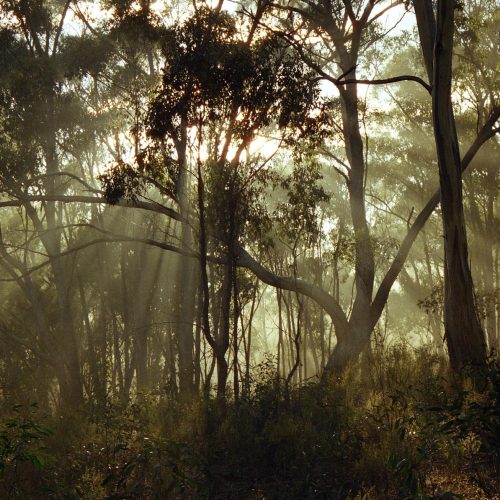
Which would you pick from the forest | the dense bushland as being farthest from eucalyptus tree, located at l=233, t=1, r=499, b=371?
the dense bushland

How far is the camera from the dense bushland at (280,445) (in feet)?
17.0

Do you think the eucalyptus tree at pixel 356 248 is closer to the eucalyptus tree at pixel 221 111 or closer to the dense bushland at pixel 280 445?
the eucalyptus tree at pixel 221 111

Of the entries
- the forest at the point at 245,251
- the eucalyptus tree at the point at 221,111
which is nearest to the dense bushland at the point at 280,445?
the forest at the point at 245,251

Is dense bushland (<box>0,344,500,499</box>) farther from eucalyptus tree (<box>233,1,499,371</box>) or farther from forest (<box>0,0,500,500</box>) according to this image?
eucalyptus tree (<box>233,1,499,371</box>)

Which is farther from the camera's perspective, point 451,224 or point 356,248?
point 356,248

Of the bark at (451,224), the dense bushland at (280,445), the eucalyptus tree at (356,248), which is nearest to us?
the dense bushland at (280,445)

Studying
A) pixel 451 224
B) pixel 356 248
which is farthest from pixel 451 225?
pixel 356 248

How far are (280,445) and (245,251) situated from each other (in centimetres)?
599

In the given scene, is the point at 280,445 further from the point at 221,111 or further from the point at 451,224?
the point at 221,111

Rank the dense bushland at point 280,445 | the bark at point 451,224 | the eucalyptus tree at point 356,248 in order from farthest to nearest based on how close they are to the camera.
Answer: the eucalyptus tree at point 356,248 → the bark at point 451,224 → the dense bushland at point 280,445

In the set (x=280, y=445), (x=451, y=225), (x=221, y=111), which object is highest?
(x=221, y=111)

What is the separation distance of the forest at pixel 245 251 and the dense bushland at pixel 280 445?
0.03 m

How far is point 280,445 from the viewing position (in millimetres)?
6867

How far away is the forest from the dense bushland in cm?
3
